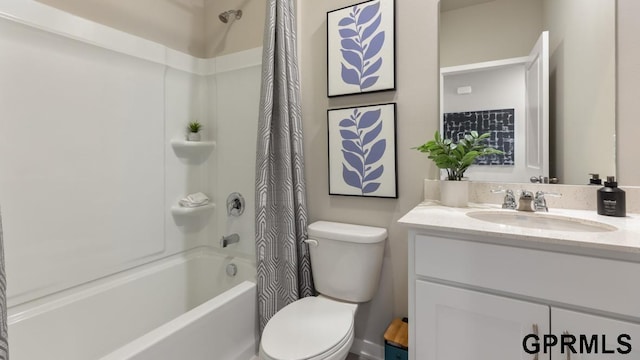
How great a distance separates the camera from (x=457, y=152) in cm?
139

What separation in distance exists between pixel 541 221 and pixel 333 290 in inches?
39.9

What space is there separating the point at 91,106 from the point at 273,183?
1.10m

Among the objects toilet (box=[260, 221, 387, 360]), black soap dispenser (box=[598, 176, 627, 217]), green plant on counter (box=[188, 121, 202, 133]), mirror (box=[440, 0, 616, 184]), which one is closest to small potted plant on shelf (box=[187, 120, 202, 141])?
A: green plant on counter (box=[188, 121, 202, 133])

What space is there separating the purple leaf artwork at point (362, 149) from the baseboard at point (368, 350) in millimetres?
882

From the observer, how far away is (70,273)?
1.56 m

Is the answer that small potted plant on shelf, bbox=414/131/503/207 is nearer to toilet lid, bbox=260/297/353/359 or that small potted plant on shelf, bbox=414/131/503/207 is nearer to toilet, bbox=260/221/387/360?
toilet, bbox=260/221/387/360

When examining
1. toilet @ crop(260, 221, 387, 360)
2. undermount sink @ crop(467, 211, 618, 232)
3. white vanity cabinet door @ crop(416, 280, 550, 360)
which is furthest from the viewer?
toilet @ crop(260, 221, 387, 360)

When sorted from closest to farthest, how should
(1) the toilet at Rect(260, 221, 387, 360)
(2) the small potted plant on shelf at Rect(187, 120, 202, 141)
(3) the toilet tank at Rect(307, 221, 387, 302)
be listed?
(1) the toilet at Rect(260, 221, 387, 360) → (3) the toilet tank at Rect(307, 221, 387, 302) → (2) the small potted plant on shelf at Rect(187, 120, 202, 141)

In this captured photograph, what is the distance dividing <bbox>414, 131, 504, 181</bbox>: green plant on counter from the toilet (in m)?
0.46

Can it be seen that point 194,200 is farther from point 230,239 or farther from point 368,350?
point 368,350

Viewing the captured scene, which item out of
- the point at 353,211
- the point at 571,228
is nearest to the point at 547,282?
the point at 571,228

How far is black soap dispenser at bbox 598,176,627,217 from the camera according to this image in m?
1.11

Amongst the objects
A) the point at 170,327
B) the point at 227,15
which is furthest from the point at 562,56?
the point at 170,327

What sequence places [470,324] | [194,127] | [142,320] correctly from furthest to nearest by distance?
[194,127] < [142,320] < [470,324]
